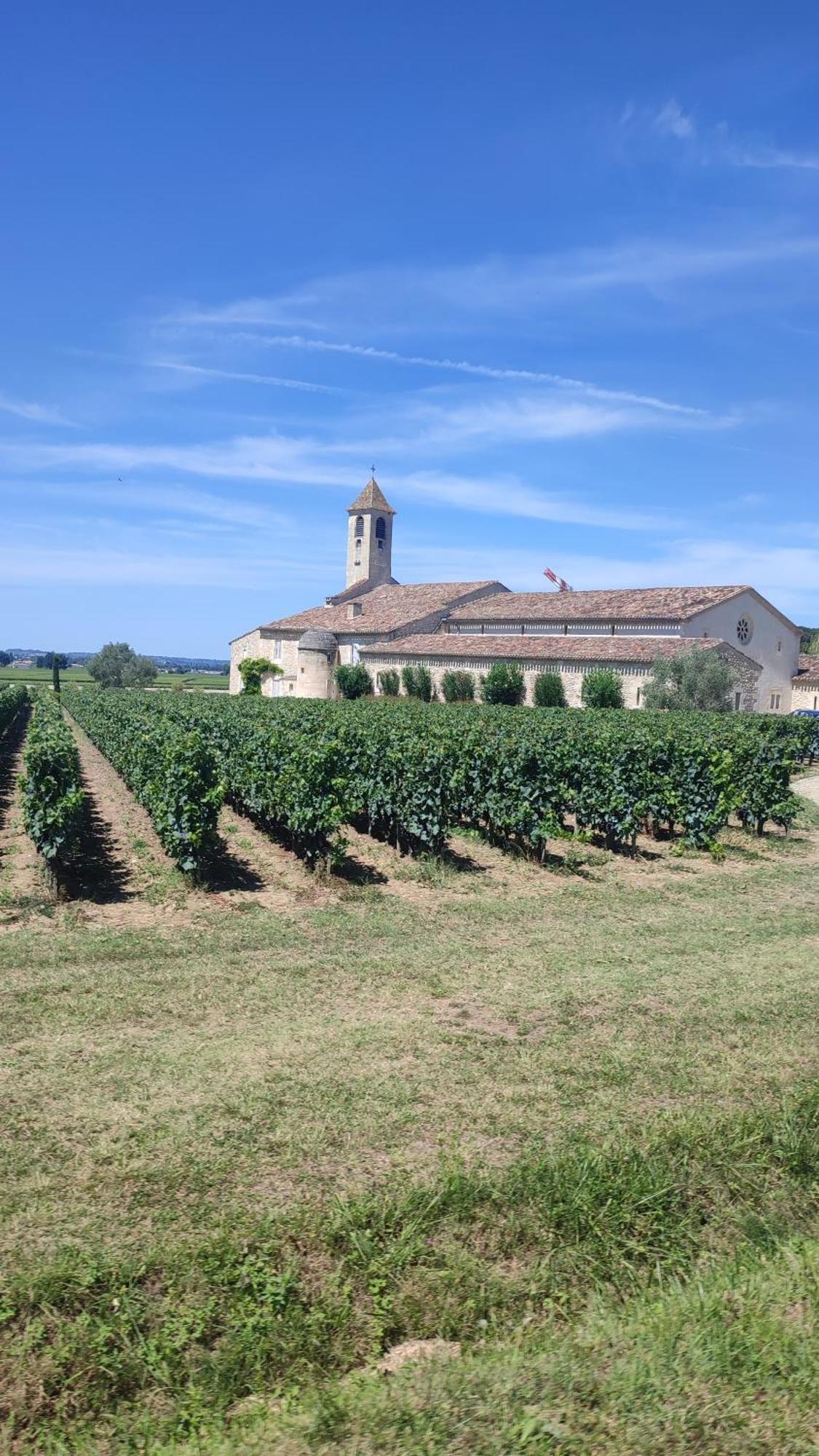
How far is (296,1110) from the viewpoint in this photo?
546 cm

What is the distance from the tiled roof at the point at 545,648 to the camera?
42.2m

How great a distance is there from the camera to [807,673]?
51656 millimetres

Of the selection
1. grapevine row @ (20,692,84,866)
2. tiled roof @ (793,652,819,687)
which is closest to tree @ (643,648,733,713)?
tiled roof @ (793,652,819,687)

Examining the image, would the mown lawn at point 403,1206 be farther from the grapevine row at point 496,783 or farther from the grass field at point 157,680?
the grass field at point 157,680

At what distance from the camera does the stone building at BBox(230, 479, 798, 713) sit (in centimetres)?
4400

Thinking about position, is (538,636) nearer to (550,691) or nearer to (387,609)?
(550,691)

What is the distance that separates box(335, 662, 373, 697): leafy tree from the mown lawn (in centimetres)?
4591

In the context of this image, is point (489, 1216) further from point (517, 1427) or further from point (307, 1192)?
point (517, 1427)

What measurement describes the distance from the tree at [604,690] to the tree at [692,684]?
5.90 ft

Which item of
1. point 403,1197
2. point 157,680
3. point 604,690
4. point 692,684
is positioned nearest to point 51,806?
point 403,1197

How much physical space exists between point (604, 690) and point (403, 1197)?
38817 mm


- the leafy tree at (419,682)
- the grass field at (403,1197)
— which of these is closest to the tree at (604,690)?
the leafy tree at (419,682)

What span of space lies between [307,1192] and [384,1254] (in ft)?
2.05

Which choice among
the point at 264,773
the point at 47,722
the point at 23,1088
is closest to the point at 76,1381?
the point at 23,1088
